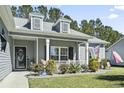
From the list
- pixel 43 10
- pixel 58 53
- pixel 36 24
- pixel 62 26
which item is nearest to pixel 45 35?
pixel 36 24

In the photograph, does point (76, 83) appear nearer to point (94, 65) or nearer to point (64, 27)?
point (94, 65)

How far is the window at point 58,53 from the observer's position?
73.8ft

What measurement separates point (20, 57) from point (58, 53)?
12.3 feet

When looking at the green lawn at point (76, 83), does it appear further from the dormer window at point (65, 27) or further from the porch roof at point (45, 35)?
the dormer window at point (65, 27)

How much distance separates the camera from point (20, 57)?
70.8 ft

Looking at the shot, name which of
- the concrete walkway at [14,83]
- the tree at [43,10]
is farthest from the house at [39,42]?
the tree at [43,10]

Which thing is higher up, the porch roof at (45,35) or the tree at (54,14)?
the tree at (54,14)

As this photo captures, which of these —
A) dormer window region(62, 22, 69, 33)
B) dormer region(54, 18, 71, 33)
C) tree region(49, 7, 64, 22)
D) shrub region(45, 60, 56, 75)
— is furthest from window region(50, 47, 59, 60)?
tree region(49, 7, 64, 22)

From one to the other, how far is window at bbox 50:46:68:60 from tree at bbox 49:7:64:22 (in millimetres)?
28743

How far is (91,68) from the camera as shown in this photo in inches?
750

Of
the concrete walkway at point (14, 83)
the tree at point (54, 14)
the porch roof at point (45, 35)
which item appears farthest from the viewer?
the tree at point (54, 14)
